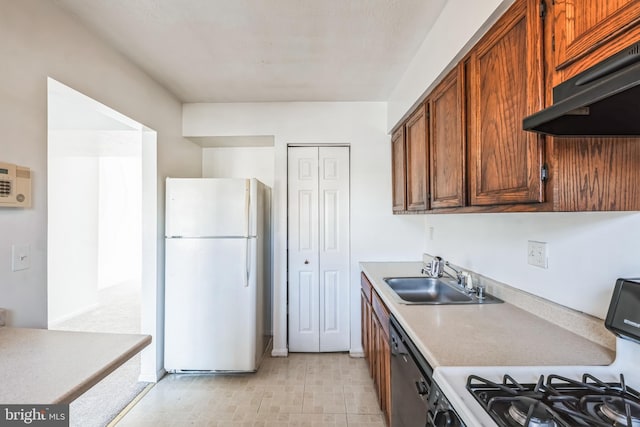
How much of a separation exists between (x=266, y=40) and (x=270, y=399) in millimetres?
2570

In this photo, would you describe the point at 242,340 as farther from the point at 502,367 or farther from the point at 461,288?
the point at 502,367

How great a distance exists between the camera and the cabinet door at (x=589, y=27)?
69cm

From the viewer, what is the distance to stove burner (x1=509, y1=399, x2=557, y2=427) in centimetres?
70

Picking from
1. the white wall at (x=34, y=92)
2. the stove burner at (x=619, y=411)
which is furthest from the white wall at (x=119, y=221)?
the stove burner at (x=619, y=411)

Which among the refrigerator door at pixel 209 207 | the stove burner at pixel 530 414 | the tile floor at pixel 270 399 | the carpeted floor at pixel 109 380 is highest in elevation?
the refrigerator door at pixel 209 207

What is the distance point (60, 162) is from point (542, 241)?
5.18 meters

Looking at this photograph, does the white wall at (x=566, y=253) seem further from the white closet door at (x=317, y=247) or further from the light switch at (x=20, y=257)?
the light switch at (x=20, y=257)

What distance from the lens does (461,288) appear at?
2.00 metres

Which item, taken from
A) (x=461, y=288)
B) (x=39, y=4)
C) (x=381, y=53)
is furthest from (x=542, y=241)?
(x=39, y=4)

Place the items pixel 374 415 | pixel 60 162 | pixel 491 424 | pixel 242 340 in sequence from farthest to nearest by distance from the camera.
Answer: pixel 60 162, pixel 242 340, pixel 374 415, pixel 491 424

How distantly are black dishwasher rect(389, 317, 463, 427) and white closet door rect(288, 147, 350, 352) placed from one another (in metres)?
1.44

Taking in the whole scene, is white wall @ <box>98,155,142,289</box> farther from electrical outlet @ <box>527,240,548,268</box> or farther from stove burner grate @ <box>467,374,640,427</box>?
stove burner grate @ <box>467,374,640,427</box>

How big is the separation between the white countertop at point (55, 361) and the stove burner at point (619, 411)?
4.47ft

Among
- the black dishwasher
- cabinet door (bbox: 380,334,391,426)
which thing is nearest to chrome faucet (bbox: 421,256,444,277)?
cabinet door (bbox: 380,334,391,426)
